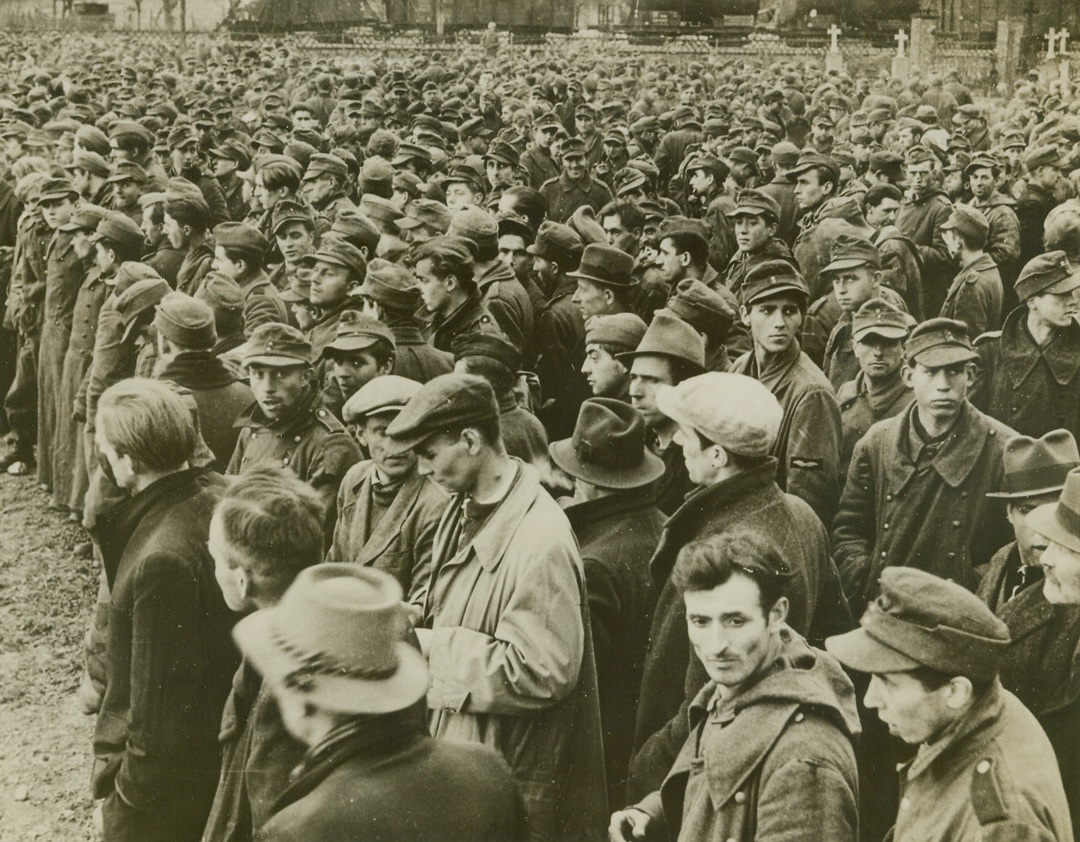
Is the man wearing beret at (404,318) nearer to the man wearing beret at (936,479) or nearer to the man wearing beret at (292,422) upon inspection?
the man wearing beret at (292,422)

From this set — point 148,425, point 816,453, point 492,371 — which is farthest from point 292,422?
point 816,453

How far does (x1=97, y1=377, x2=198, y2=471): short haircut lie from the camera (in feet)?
12.4

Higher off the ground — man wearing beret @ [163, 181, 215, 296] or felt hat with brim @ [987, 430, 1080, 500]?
man wearing beret @ [163, 181, 215, 296]

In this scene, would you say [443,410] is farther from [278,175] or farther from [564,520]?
[278,175]

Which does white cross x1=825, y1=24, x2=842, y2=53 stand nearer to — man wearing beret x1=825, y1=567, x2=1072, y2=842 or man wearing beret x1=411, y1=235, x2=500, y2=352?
man wearing beret x1=411, y1=235, x2=500, y2=352

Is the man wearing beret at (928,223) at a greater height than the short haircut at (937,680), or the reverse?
the man wearing beret at (928,223)

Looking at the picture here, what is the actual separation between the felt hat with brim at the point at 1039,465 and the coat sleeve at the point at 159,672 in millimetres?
2668

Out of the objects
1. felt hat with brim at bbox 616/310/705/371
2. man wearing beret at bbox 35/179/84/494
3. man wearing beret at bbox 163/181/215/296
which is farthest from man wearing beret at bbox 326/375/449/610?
man wearing beret at bbox 35/179/84/494

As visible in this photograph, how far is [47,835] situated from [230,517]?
2701mm

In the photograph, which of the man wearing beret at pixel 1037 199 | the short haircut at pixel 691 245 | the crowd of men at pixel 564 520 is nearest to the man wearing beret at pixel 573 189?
the crowd of men at pixel 564 520

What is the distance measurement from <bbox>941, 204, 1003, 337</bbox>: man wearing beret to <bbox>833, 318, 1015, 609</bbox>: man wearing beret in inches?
103

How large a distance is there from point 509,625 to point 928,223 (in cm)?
687

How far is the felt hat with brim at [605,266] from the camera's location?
6.60 meters

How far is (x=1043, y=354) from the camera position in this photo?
18.2 ft
